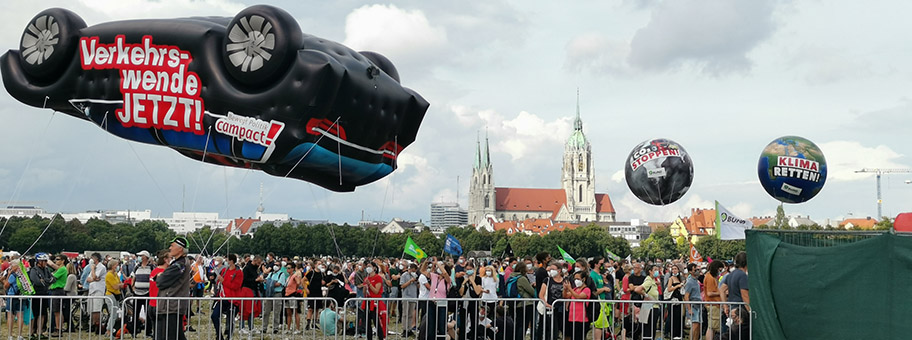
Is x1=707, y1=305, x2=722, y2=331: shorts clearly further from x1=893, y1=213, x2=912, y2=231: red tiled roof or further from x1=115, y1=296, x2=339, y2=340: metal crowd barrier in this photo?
x1=115, y1=296, x2=339, y2=340: metal crowd barrier

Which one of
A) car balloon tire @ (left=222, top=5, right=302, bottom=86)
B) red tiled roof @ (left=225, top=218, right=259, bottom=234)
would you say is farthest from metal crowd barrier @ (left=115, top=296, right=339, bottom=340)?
car balloon tire @ (left=222, top=5, right=302, bottom=86)

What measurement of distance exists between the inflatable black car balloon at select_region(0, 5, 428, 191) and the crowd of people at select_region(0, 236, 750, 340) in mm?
2170

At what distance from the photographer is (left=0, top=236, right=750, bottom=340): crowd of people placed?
12156 mm

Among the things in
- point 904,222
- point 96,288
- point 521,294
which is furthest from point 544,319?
point 96,288

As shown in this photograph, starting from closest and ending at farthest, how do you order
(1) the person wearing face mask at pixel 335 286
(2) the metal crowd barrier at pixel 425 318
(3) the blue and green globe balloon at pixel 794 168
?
1. (2) the metal crowd barrier at pixel 425 318
2. (1) the person wearing face mask at pixel 335 286
3. (3) the blue and green globe balloon at pixel 794 168

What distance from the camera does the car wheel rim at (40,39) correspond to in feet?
47.9

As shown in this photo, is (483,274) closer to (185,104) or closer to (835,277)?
(185,104)

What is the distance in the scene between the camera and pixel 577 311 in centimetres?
1312

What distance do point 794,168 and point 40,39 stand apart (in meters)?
16.1

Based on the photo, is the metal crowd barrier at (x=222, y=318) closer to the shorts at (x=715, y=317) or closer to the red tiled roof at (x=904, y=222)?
the shorts at (x=715, y=317)

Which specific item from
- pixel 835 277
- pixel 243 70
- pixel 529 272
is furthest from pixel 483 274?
pixel 835 277

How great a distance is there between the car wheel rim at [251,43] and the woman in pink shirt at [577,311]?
5.76 m

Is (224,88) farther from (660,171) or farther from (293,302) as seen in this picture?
(660,171)

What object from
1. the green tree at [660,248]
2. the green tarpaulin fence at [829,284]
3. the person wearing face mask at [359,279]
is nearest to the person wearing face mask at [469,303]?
the person wearing face mask at [359,279]
